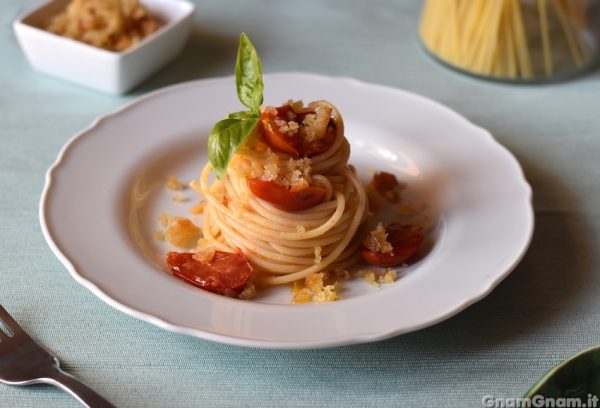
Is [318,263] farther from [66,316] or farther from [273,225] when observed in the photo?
[66,316]

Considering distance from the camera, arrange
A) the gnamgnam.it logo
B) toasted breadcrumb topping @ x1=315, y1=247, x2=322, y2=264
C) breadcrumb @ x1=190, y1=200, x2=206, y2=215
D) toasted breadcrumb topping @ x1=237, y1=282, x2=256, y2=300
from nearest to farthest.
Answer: the gnamgnam.it logo → toasted breadcrumb topping @ x1=237, y1=282, x2=256, y2=300 → toasted breadcrumb topping @ x1=315, y1=247, x2=322, y2=264 → breadcrumb @ x1=190, y1=200, x2=206, y2=215

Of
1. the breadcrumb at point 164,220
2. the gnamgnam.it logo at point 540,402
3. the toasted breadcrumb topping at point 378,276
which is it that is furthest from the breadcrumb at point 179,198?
the gnamgnam.it logo at point 540,402

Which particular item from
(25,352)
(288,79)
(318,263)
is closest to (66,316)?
(25,352)

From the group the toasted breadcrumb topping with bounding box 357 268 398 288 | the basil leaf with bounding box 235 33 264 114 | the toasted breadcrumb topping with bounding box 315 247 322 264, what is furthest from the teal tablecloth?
the basil leaf with bounding box 235 33 264 114

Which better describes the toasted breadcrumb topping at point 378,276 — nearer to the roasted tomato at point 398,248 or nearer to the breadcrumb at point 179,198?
the roasted tomato at point 398,248

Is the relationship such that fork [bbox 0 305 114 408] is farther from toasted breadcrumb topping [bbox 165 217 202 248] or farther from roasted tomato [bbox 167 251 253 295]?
toasted breadcrumb topping [bbox 165 217 202 248]
